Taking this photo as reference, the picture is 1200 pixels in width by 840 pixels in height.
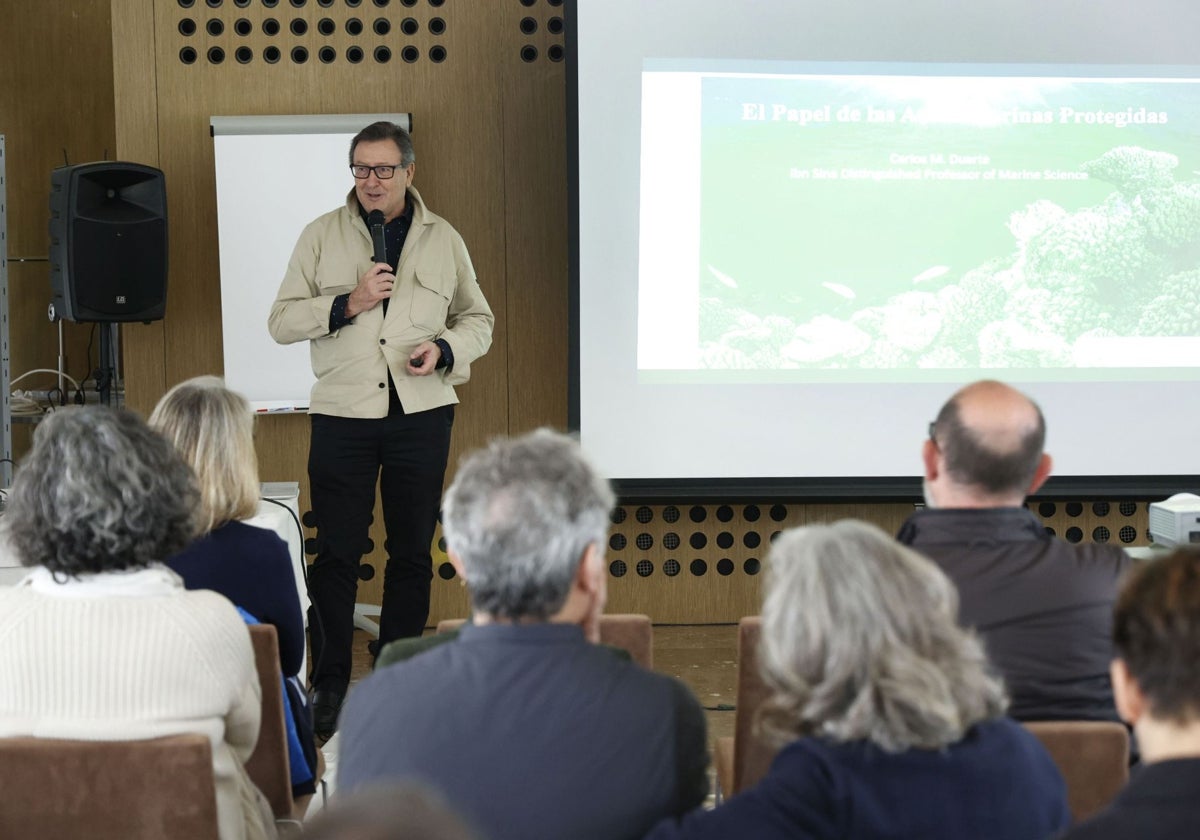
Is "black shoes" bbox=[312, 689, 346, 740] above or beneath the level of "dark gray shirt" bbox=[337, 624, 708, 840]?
beneath

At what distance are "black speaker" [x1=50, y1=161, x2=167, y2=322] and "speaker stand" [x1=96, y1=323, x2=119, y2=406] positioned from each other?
202 millimetres

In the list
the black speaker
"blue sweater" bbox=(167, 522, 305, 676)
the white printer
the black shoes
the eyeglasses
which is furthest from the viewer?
the black speaker

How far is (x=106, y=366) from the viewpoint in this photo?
462cm

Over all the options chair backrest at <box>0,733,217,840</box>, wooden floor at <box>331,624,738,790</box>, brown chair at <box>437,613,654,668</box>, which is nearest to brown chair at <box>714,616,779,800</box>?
brown chair at <box>437,613,654,668</box>

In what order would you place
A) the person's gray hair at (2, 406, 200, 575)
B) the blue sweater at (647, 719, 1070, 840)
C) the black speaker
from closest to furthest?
1. the blue sweater at (647, 719, 1070, 840)
2. the person's gray hair at (2, 406, 200, 575)
3. the black speaker

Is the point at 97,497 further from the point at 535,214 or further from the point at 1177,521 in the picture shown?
the point at 535,214

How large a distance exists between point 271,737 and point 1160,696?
4.87 feet

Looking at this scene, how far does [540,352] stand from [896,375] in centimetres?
138

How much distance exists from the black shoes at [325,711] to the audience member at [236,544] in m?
1.17

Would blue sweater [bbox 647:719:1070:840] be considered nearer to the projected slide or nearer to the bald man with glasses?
the bald man with glasses

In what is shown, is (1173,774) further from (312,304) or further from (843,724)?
(312,304)

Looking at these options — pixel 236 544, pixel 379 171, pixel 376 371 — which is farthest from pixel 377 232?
pixel 236 544

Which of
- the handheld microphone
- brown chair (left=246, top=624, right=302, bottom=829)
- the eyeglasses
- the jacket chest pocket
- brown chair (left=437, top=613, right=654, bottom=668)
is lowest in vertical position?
brown chair (left=246, top=624, right=302, bottom=829)

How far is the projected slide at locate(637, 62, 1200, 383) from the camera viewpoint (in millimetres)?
4488
